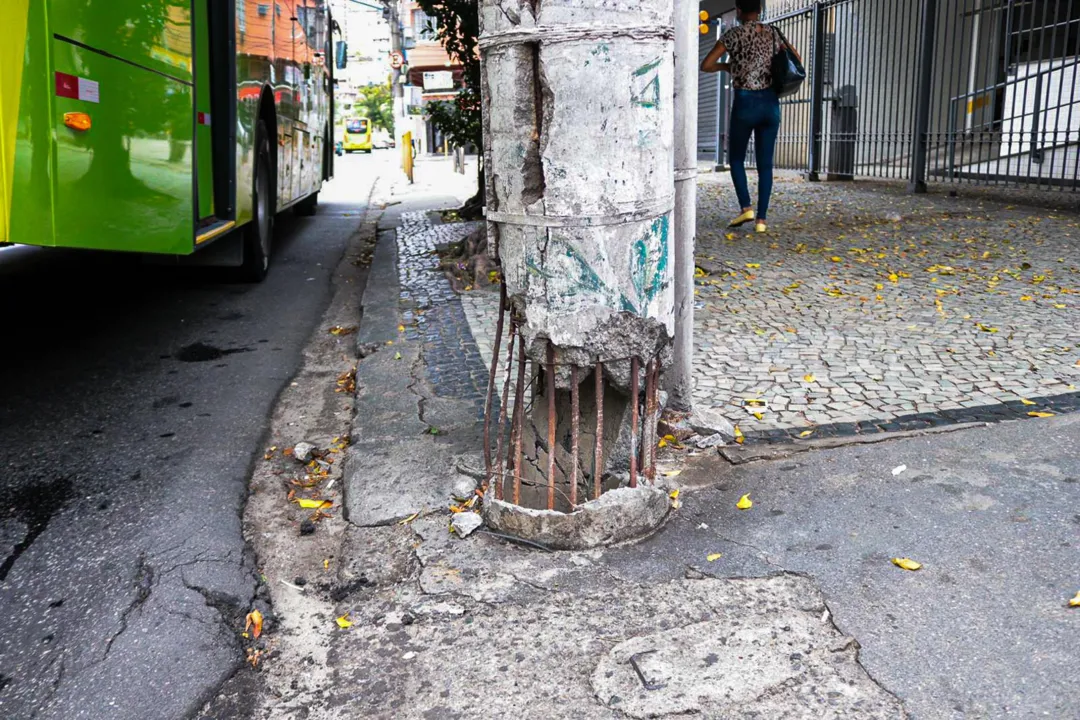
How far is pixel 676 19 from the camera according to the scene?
3891 mm

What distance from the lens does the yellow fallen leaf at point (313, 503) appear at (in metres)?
3.83

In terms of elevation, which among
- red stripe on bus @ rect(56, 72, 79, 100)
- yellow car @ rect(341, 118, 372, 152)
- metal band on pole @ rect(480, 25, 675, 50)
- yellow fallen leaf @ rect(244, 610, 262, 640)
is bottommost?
yellow fallen leaf @ rect(244, 610, 262, 640)

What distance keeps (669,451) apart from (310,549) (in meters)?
1.55

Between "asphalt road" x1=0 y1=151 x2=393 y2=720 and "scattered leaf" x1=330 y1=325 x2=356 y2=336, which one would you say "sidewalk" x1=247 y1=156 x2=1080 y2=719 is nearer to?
"asphalt road" x1=0 y1=151 x2=393 y2=720

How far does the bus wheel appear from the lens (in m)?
8.16

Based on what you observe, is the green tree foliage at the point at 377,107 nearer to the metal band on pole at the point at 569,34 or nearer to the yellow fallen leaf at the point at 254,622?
the metal band on pole at the point at 569,34

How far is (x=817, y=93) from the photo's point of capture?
14883 millimetres

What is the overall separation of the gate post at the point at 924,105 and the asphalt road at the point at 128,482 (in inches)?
329

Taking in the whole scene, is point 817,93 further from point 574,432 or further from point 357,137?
point 357,137

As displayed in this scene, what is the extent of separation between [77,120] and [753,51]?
19.7 feet

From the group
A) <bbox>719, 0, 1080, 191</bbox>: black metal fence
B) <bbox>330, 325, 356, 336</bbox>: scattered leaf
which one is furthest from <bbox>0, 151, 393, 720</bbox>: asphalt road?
<bbox>719, 0, 1080, 191</bbox>: black metal fence

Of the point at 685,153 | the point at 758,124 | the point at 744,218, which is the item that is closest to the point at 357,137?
the point at 744,218

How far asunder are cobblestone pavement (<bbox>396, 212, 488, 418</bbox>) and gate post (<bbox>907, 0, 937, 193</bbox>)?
19.8 feet

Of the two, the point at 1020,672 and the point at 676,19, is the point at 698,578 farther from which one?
the point at 676,19
